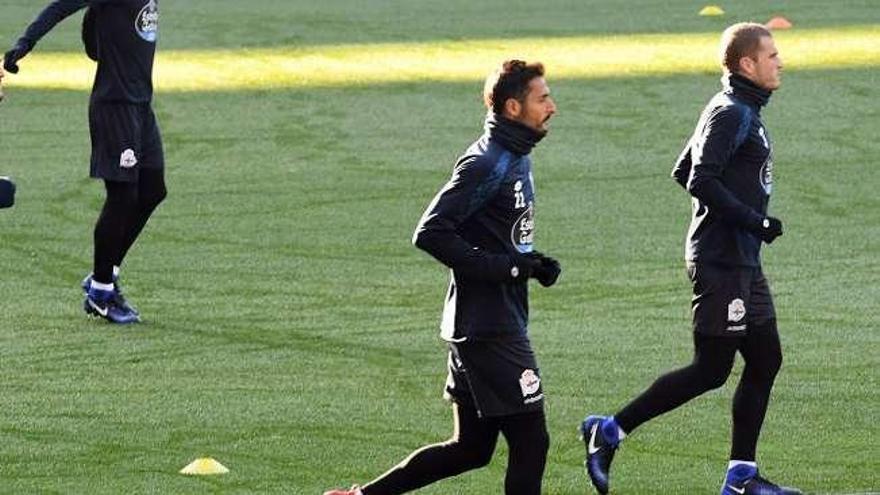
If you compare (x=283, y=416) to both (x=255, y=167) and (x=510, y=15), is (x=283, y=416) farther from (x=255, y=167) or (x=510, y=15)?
(x=510, y=15)

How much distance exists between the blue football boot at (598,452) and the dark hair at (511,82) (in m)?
1.70

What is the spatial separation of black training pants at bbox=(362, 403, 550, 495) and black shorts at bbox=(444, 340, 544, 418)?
0.07m

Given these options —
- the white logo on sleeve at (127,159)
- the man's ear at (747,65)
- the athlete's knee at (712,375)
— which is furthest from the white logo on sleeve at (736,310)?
the white logo on sleeve at (127,159)

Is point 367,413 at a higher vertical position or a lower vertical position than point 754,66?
lower

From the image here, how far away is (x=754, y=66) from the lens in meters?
9.02

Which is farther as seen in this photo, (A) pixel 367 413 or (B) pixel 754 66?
(A) pixel 367 413

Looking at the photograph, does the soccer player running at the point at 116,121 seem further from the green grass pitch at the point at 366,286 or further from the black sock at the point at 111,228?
the green grass pitch at the point at 366,286

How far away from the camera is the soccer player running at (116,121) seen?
12227 mm

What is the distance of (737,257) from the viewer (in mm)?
9031

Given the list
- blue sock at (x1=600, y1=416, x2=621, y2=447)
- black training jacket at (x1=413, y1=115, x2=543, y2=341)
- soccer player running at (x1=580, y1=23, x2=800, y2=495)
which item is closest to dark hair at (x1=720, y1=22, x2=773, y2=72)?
soccer player running at (x1=580, y1=23, x2=800, y2=495)

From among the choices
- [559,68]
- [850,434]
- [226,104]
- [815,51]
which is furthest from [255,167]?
[850,434]

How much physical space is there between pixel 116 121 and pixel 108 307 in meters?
0.95

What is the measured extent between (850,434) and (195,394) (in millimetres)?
2916

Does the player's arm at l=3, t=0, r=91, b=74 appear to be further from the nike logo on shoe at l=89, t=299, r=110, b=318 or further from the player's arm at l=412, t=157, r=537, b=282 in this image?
the player's arm at l=412, t=157, r=537, b=282
